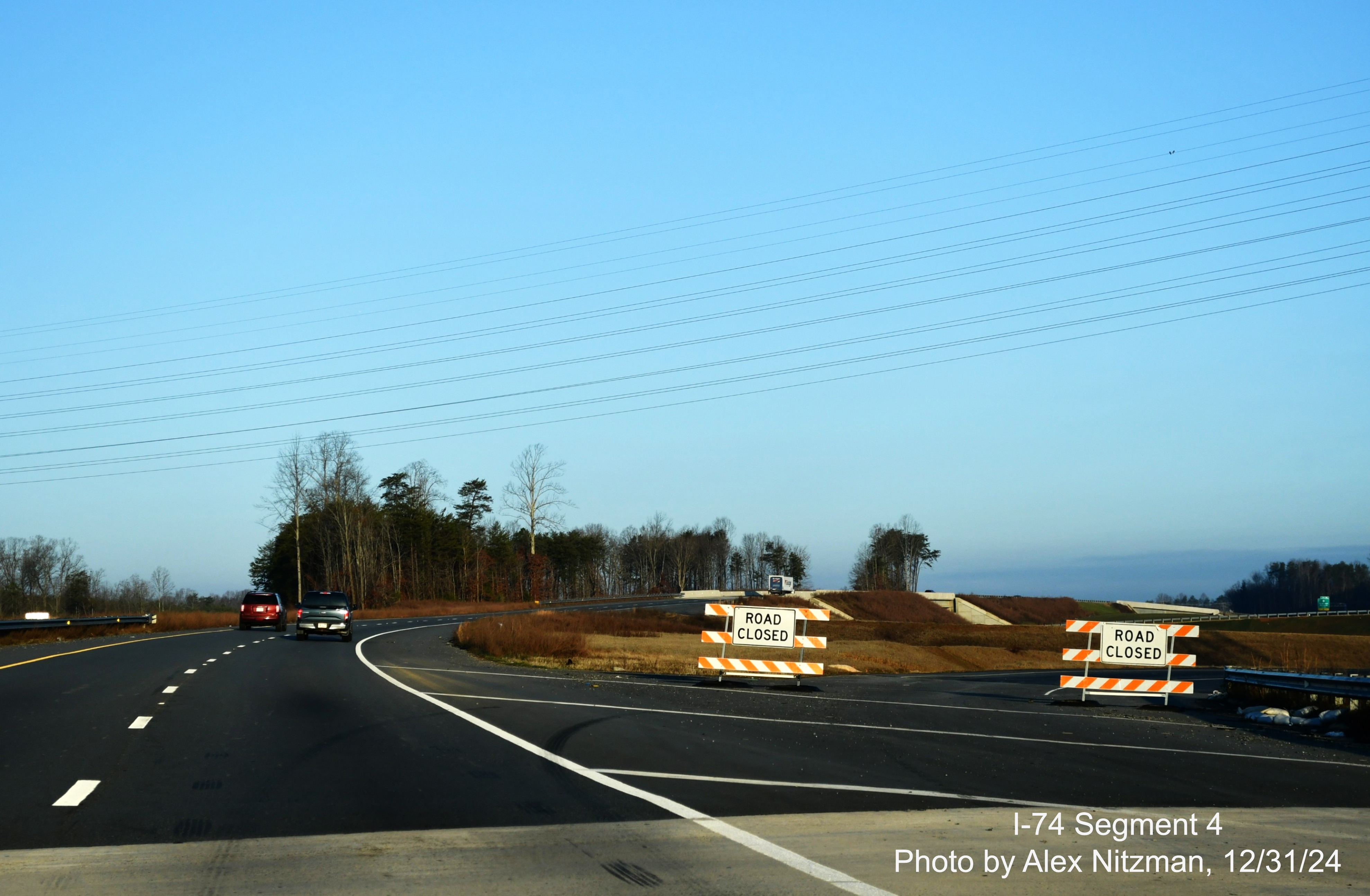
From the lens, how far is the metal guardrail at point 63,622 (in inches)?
1622

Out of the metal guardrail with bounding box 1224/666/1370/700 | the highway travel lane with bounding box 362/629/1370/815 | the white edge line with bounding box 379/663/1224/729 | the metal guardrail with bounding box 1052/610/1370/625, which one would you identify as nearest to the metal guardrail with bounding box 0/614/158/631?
the white edge line with bounding box 379/663/1224/729

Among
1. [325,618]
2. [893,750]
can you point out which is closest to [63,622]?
[325,618]

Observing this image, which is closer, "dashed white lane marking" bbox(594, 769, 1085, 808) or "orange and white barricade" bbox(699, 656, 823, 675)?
"dashed white lane marking" bbox(594, 769, 1085, 808)

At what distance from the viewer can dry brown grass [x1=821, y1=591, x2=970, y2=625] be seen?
10681cm

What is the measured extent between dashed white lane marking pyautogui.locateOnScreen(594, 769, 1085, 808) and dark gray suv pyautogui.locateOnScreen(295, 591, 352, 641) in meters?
34.1

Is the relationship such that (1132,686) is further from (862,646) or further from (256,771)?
(862,646)

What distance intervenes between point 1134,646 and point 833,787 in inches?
548

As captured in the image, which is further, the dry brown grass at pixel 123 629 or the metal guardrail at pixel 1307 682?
the dry brown grass at pixel 123 629

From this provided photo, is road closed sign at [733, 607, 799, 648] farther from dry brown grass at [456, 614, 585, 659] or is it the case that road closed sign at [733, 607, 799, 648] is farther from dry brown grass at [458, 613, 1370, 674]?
dry brown grass at [456, 614, 585, 659]

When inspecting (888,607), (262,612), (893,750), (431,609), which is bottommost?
(888,607)

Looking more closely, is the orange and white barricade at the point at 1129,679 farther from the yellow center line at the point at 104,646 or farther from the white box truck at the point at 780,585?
the white box truck at the point at 780,585

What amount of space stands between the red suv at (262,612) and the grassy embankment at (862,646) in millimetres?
11814

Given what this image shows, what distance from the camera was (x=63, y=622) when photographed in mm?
46031

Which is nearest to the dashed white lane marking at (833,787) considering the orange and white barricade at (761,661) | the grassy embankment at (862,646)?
the orange and white barricade at (761,661)
